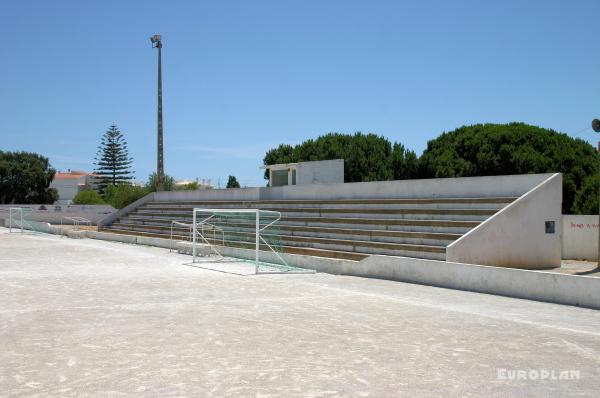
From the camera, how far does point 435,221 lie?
18.6 m

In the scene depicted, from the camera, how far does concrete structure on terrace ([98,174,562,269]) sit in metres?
17.1

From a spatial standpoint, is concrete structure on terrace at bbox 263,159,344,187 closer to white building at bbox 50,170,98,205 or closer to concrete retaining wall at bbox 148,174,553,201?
concrete retaining wall at bbox 148,174,553,201

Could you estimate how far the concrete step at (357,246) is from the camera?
671 inches

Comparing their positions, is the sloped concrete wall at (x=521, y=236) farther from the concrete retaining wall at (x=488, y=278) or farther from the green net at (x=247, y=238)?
the green net at (x=247, y=238)

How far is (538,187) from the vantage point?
57.8 ft

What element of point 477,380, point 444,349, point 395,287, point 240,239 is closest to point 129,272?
point 240,239

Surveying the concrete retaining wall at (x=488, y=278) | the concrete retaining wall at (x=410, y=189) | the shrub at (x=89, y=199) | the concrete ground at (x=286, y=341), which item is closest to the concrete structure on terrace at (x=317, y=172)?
the concrete retaining wall at (x=410, y=189)

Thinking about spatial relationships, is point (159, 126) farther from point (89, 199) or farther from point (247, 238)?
point (89, 199)

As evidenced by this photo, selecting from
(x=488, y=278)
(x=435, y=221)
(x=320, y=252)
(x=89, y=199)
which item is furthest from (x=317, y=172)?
(x=89, y=199)

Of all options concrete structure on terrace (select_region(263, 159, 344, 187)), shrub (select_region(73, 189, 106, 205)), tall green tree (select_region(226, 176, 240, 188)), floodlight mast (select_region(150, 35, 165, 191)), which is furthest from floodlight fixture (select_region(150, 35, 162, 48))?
tall green tree (select_region(226, 176, 240, 188))

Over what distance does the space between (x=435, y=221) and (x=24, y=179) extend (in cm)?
7964

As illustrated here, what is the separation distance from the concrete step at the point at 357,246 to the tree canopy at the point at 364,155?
36.9 m

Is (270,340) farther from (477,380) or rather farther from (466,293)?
(466,293)

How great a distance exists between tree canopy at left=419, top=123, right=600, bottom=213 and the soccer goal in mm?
28793
